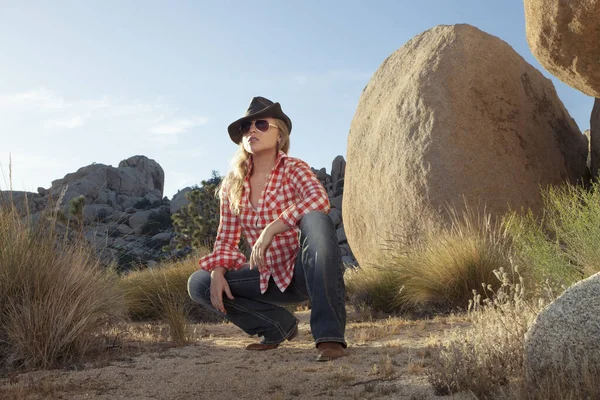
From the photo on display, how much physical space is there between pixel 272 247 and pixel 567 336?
2.16 m

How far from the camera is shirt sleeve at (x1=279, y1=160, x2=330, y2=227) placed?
4.36m

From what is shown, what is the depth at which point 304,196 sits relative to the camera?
14.7 ft

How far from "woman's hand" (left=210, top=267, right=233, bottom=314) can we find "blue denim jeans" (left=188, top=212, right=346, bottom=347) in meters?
0.07

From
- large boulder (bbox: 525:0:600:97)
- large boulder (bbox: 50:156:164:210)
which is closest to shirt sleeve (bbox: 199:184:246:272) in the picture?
large boulder (bbox: 525:0:600:97)

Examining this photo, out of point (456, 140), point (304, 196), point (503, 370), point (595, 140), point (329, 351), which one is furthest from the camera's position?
point (595, 140)

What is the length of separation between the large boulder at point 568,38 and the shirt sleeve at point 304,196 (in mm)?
3238

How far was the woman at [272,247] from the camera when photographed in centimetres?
427

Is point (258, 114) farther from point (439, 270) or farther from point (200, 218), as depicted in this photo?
point (200, 218)

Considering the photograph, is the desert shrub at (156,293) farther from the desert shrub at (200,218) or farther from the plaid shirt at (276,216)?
the desert shrub at (200,218)

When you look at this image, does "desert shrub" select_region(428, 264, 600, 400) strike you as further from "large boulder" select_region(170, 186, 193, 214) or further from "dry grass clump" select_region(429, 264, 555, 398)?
"large boulder" select_region(170, 186, 193, 214)

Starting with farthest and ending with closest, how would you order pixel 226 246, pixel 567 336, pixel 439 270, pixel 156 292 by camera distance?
pixel 156 292 < pixel 439 270 < pixel 226 246 < pixel 567 336

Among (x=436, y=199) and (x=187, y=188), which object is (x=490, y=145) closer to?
(x=436, y=199)

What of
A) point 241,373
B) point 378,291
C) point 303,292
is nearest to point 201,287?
point 303,292

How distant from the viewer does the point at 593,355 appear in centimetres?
287
